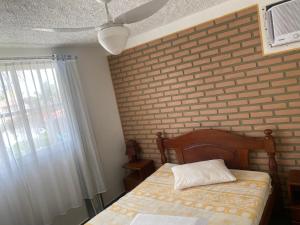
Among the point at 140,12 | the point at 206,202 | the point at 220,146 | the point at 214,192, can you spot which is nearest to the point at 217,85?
the point at 220,146

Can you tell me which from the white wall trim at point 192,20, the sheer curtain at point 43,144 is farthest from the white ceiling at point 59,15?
the sheer curtain at point 43,144

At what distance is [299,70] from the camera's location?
2006 millimetres

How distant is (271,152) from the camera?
217 cm

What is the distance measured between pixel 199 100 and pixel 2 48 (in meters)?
2.20

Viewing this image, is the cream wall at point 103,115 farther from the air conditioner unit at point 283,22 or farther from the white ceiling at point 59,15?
the air conditioner unit at point 283,22

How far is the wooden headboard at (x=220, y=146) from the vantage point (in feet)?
7.27

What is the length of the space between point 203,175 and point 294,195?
847 mm

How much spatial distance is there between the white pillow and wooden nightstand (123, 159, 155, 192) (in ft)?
2.74

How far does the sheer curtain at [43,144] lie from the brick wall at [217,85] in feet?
2.78

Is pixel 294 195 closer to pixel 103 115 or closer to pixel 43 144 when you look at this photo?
pixel 103 115

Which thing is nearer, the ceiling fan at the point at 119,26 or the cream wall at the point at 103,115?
the ceiling fan at the point at 119,26

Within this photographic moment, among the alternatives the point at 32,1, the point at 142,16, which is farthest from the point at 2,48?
the point at 142,16

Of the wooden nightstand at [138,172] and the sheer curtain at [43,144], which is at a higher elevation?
the sheer curtain at [43,144]

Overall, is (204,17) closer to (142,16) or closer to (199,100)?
(199,100)
